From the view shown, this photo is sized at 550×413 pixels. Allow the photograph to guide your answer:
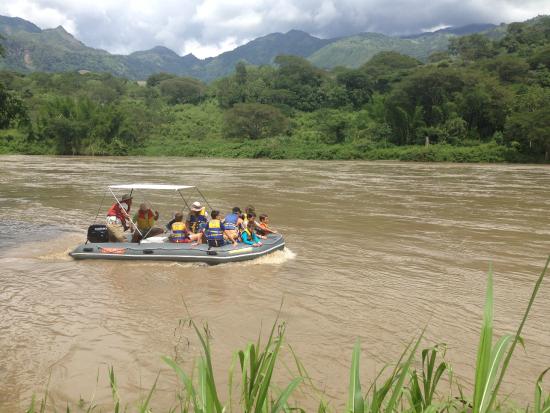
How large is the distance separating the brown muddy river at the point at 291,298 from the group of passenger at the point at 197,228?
1.92 feet

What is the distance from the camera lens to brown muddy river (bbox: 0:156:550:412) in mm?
Answer: 5082

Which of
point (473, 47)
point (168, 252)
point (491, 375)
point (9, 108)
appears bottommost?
point (168, 252)

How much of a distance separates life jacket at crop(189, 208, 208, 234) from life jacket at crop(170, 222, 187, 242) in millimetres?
469

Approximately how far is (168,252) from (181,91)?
79.3 metres

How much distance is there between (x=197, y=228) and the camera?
386 inches

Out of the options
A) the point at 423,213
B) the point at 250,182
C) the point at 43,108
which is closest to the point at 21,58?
the point at 43,108

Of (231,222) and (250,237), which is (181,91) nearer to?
(231,222)

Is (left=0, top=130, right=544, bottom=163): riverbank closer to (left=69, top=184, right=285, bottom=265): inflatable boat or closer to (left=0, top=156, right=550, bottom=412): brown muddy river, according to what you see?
(left=0, top=156, right=550, bottom=412): brown muddy river

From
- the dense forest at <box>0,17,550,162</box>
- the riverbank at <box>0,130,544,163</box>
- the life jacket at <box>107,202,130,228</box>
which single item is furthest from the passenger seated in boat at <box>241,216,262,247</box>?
the riverbank at <box>0,130,544,163</box>

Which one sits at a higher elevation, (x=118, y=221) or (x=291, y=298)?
(x=118, y=221)

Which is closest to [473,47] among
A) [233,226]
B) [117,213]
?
[233,226]

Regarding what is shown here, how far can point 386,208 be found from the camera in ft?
53.1

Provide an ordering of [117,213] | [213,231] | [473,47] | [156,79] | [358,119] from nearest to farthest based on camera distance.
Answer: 1. [213,231]
2. [117,213]
3. [358,119]
4. [473,47]
5. [156,79]

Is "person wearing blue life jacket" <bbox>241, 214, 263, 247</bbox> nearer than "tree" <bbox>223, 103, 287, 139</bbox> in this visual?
Yes
